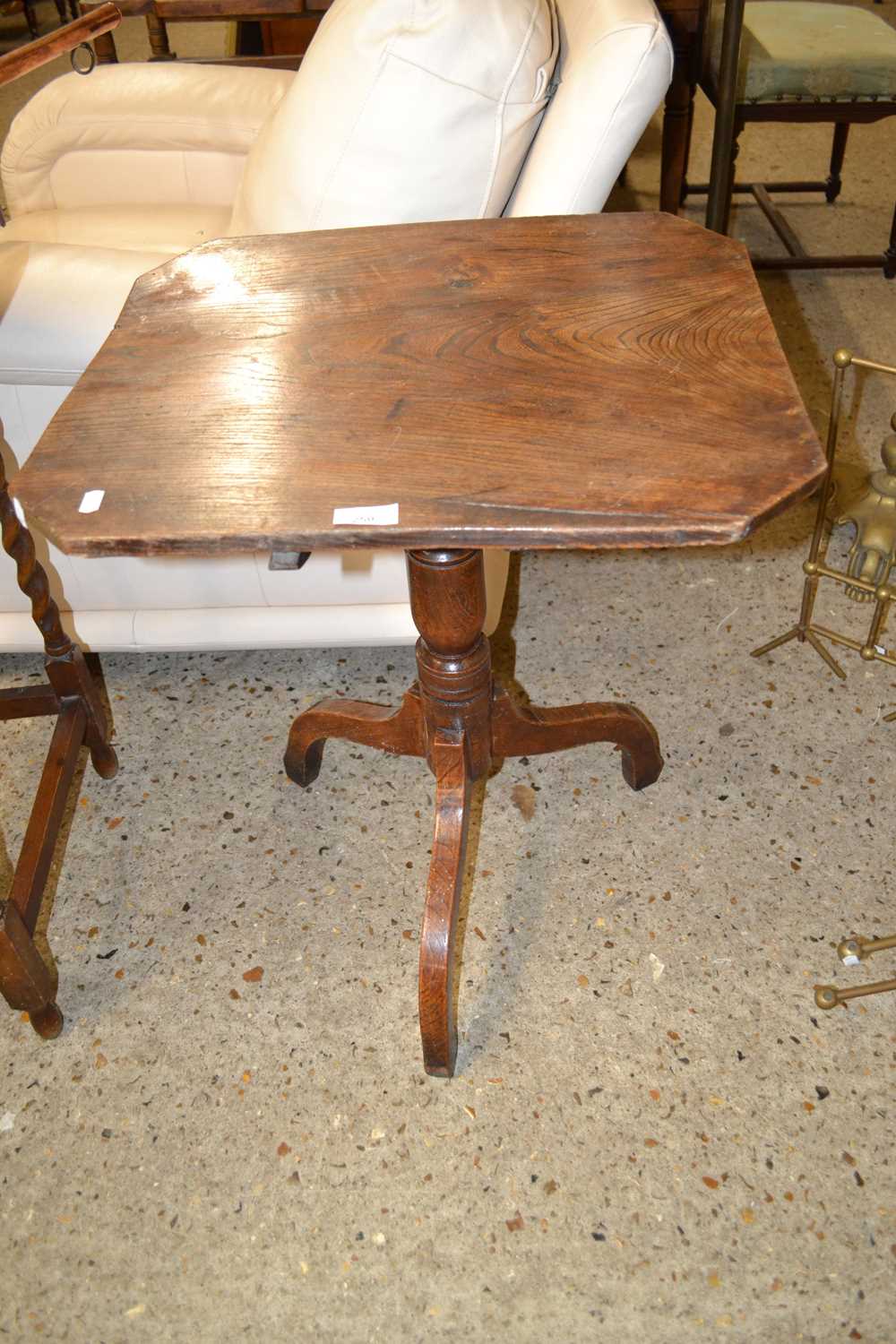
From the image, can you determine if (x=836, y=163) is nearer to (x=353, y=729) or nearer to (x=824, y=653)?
(x=824, y=653)

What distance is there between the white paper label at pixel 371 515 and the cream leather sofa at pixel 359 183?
61 cm

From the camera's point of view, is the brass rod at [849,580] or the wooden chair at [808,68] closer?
the brass rod at [849,580]

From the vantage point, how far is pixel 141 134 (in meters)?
2.10

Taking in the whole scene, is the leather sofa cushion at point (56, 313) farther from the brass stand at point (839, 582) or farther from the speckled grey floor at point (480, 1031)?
the brass stand at point (839, 582)

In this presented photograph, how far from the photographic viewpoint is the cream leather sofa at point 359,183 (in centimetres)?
120

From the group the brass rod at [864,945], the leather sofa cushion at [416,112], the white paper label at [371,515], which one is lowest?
the brass rod at [864,945]

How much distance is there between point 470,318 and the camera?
1029 millimetres

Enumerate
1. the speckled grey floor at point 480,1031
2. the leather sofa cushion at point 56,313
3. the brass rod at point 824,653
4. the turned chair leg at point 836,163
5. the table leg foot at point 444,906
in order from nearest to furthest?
the speckled grey floor at point 480,1031 → the table leg foot at point 444,906 → the leather sofa cushion at point 56,313 → the brass rod at point 824,653 → the turned chair leg at point 836,163

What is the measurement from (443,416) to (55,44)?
2.66 ft

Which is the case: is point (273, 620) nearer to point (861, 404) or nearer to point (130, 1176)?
point (130, 1176)

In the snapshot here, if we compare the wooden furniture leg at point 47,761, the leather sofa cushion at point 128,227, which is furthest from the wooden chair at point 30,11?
the wooden furniture leg at point 47,761

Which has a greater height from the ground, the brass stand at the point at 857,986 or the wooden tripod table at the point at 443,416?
the wooden tripod table at the point at 443,416

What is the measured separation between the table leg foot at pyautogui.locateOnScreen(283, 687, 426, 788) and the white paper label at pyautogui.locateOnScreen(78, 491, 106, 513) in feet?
1.95

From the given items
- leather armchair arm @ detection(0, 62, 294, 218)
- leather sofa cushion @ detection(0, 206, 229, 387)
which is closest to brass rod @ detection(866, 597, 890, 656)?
leather sofa cushion @ detection(0, 206, 229, 387)
